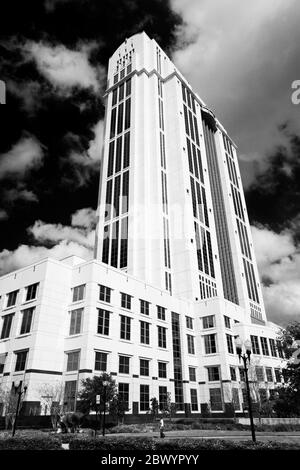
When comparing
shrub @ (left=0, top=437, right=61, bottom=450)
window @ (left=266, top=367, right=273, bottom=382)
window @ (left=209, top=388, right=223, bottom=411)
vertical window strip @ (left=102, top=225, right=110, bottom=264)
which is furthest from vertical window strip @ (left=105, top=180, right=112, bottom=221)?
shrub @ (left=0, top=437, right=61, bottom=450)

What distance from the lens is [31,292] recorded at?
4806 centimetres

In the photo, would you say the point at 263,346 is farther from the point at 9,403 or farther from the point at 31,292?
the point at 9,403

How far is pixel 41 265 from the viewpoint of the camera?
1906 inches

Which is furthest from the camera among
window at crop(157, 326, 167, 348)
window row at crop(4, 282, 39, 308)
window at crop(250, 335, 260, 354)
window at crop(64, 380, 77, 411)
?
window at crop(250, 335, 260, 354)

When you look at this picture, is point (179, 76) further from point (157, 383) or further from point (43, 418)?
point (43, 418)

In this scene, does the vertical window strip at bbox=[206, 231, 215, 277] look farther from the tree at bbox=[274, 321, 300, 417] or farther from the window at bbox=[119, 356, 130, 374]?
the tree at bbox=[274, 321, 300, 417]

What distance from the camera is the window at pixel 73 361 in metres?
43.4

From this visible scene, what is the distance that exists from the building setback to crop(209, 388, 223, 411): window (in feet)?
0.79

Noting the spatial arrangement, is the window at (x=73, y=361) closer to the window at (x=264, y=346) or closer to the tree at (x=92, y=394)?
the tree at (x=92, y=394)

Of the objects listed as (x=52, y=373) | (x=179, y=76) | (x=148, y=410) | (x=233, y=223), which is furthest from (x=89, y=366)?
(x=179, y=76)

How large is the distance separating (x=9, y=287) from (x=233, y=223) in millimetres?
75471

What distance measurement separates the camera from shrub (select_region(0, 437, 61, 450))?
49.9ft

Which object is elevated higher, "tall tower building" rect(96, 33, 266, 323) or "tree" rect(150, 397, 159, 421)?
"tall tower building" rect(96, 33, 266, 323)

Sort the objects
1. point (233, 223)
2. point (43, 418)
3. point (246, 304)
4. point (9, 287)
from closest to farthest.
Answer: point (43, 418), point (9, 287), point (246, 304), point (233, 223)
